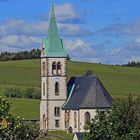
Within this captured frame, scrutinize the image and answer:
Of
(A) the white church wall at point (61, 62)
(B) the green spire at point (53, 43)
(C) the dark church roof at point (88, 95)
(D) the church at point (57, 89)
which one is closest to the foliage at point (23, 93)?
(D) the church at point (57, 89)

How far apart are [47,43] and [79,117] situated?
1269cm

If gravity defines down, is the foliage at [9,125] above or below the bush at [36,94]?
below

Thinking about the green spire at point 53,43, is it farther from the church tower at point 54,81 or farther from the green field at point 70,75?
the green field at point 70,75

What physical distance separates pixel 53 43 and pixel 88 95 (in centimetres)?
1102

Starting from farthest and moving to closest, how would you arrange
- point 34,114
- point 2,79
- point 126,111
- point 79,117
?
point 2,79
point 34,114
point 79,117
point 126,111

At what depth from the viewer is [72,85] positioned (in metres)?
131

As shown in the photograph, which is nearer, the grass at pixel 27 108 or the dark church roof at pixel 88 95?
the dark church roof at pixel 88 95

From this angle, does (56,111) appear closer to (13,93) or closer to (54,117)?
(54,117)

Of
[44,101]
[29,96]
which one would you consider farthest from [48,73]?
[29,96]

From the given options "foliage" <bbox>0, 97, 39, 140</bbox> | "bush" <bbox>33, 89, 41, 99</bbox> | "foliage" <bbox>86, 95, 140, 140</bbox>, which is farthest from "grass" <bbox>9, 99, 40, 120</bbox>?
"foliage" <bbox>86, 95, 140, 140</bbox>

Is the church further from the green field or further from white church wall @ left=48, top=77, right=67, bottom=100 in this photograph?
the green field

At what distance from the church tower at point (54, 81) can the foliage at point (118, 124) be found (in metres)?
58.3

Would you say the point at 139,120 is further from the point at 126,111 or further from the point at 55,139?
the point at 55,139

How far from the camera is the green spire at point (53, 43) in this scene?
12850cm
